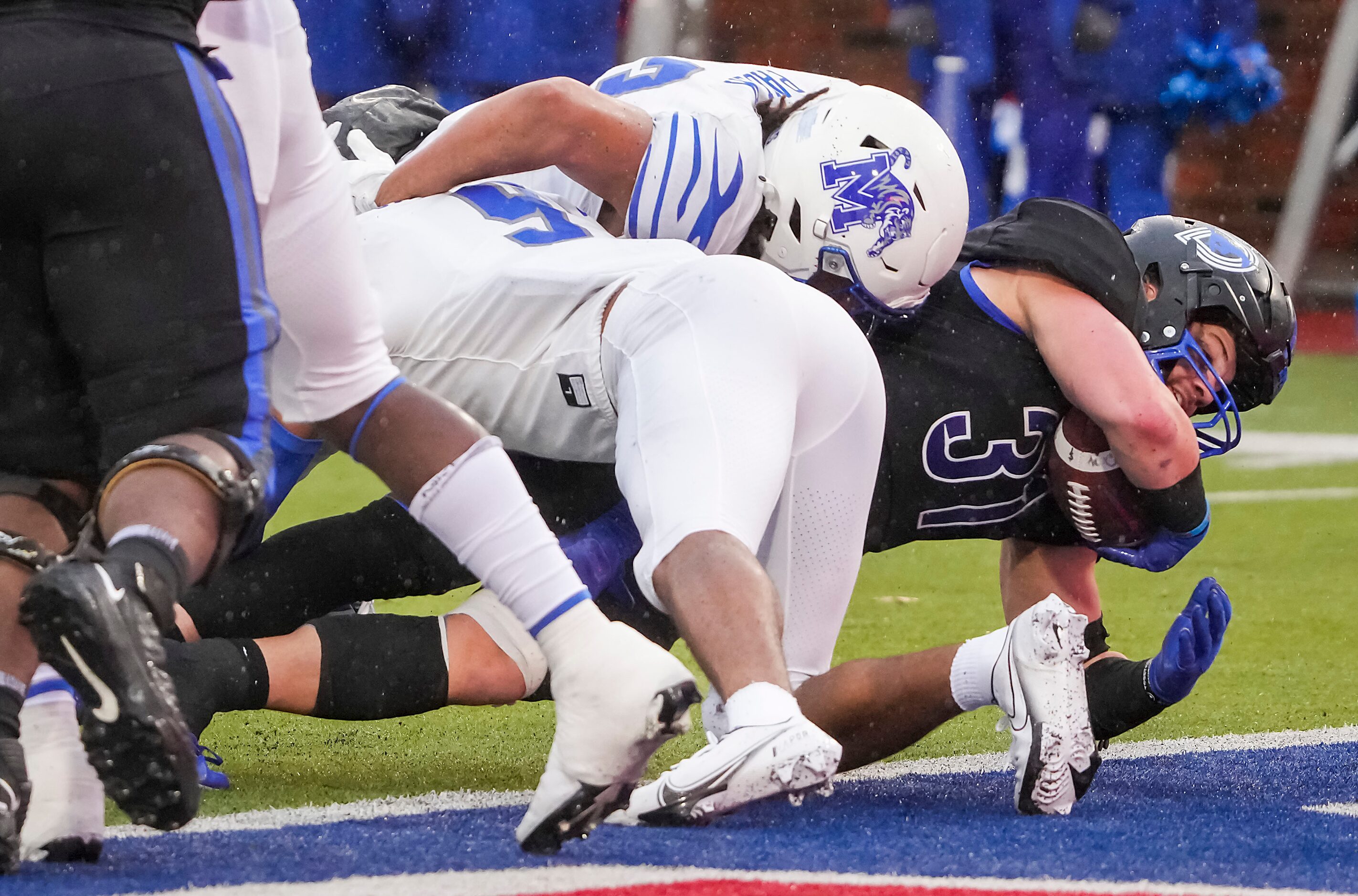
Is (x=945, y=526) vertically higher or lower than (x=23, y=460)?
lower

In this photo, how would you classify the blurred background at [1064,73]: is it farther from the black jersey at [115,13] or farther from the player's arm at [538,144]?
the black jersey at [115,13]

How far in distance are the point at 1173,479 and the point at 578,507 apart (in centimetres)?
92

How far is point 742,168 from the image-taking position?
2.94 m

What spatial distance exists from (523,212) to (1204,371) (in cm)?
118

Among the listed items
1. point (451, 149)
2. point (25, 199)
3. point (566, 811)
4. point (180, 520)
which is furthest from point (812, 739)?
point (451, 149)

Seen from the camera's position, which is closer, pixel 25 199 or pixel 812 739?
pixel 25 199

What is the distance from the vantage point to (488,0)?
945 centimetres

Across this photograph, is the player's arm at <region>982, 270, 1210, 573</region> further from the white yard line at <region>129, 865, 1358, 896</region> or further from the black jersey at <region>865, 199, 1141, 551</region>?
the white yard line at <region>129, 865, 1358, 896</region>

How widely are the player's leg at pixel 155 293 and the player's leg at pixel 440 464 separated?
18 centimetres

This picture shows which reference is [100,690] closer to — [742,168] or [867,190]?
[742,168]

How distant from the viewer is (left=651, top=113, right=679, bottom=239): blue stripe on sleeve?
2832 millimetres

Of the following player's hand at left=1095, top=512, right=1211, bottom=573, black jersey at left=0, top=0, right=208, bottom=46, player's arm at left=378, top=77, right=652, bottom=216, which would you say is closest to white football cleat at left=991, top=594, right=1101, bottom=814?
player's hand at left=1095, top=512, right=1211, bottom=573

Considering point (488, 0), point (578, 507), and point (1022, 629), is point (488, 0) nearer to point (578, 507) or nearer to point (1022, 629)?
point (578, 507)

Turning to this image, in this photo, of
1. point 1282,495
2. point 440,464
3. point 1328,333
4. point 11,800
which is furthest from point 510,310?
point 1328,333
